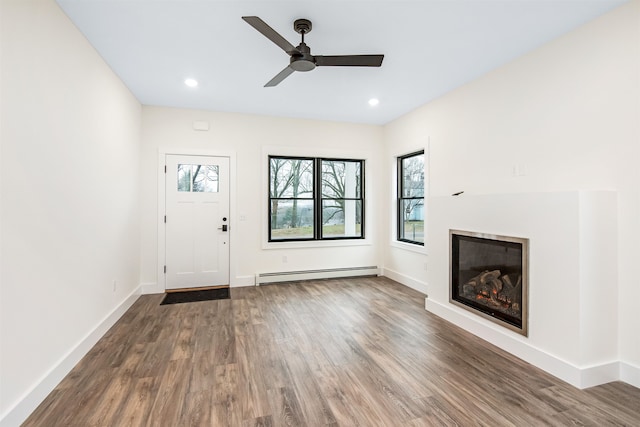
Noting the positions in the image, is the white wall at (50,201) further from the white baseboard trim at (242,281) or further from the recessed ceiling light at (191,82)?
the white baseboard trim at (242,281)

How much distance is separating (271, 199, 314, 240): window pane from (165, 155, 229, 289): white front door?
786 mm

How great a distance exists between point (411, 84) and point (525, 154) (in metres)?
1.54

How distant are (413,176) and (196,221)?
349 cm

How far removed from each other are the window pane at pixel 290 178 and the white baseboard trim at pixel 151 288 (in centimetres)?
216

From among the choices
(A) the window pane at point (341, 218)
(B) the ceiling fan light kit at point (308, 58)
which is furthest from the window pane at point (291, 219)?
(B) the ceiling fan light kit at point (308, 58)

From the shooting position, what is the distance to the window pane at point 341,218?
216 inches

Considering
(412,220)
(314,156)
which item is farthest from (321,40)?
(412,220)

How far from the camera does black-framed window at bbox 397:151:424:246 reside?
4.84 metres

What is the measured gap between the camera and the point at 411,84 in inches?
149

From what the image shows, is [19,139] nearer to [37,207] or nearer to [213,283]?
[37,207]

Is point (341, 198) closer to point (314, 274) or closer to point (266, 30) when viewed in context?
point (314, 274)

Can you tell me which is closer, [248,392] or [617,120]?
[248,392]

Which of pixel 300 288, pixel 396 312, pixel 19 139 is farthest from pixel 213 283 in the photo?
pixel 19 139

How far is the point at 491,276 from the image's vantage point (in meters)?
3.01
